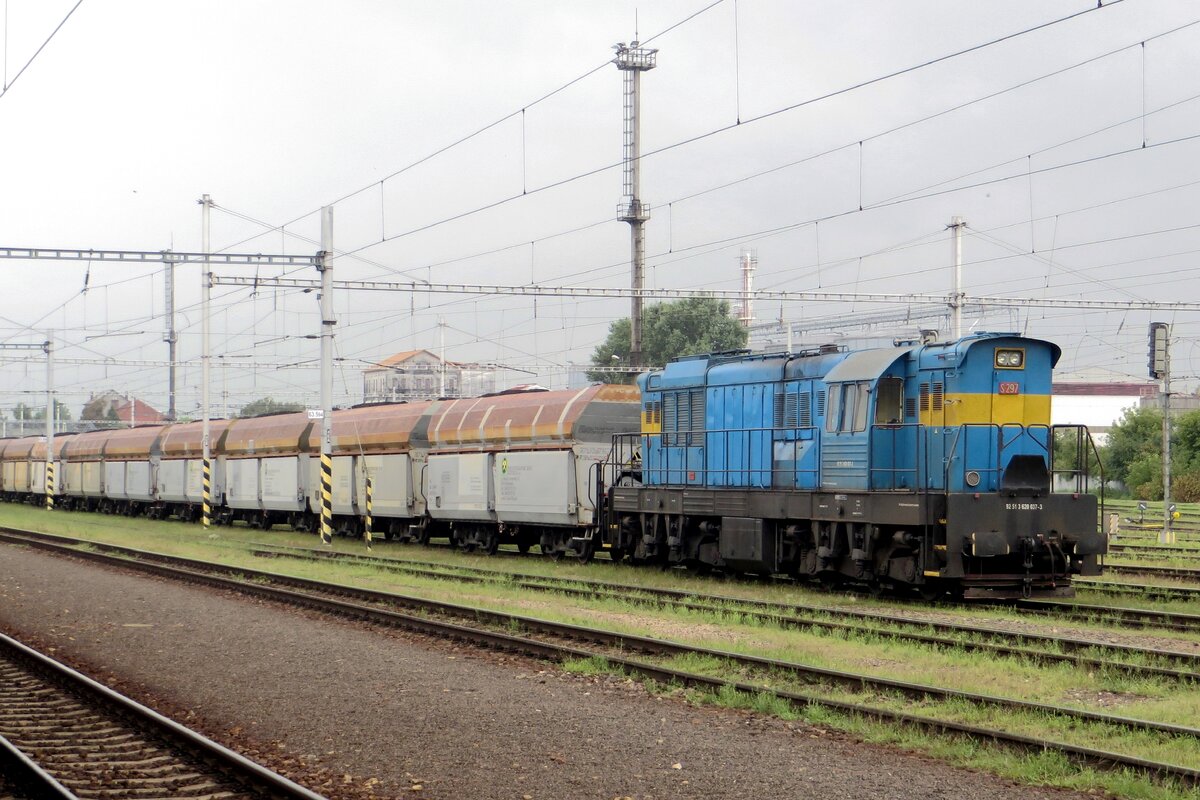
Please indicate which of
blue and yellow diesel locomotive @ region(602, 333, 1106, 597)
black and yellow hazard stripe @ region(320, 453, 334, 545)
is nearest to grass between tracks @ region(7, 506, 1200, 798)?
Result: blue and yellow diesel locomotive @ region(602, 333, 1106, 597)

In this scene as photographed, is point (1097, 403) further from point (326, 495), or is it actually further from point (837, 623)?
point (837, 623)

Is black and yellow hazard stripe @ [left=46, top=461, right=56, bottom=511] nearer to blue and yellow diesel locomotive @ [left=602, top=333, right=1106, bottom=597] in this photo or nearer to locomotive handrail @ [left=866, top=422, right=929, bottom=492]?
blue and yellow diesel locomotive @ [left=602, top=333, right=1106, bottom=597]

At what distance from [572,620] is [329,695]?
4898 millimetres

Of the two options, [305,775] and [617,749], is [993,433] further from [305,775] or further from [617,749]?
[305,775]

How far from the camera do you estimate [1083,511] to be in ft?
55.9

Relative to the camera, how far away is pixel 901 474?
719 inches

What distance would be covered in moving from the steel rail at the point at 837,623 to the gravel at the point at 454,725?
379 centimetres

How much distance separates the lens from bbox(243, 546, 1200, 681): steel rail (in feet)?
39.3

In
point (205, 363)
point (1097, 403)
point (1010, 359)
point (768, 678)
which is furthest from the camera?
point (1097, 403)

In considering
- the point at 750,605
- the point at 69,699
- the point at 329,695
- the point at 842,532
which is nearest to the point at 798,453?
the point at 842,532

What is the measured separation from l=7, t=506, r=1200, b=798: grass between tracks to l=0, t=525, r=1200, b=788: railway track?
55 millimetres

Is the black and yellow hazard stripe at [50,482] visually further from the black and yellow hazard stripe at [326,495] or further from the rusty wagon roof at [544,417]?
the rusty wagon roof at [544,417]

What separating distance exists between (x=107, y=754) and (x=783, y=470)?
13.1m

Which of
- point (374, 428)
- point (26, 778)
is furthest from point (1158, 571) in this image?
point (374, 428)
